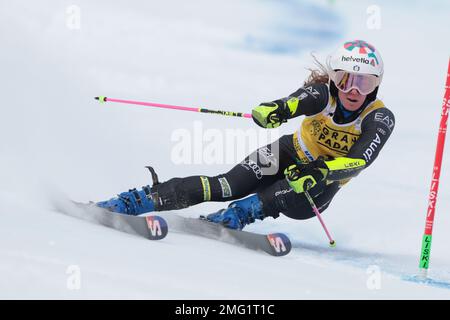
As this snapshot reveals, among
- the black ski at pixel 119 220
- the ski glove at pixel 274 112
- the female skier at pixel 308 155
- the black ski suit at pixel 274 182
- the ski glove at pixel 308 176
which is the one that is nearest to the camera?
the black ski at pixel 119 220

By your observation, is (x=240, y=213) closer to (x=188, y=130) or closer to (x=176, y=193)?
(x=176, y=193)

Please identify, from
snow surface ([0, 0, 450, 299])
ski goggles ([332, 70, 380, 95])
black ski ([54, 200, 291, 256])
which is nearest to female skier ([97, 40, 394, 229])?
ski goggles ([332, 70, 380, 95])

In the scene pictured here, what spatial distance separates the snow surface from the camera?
3447mm

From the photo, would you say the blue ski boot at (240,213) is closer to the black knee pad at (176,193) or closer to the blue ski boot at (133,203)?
the black knee pad at (176,193)

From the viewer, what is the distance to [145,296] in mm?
2965

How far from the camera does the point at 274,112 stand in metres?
4.86

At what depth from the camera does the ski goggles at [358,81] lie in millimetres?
4655

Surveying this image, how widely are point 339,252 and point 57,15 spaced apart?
33.9 ft

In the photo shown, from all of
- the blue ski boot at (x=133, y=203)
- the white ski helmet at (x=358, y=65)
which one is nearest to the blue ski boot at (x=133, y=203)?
the blue ski boot at (x=133, y=203)

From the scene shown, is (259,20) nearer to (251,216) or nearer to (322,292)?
(251,216)

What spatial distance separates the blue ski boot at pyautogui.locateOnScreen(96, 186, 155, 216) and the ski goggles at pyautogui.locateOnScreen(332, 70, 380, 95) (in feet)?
4.68

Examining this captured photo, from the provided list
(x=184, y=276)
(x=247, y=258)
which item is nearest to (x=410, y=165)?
(x=247, y=258)

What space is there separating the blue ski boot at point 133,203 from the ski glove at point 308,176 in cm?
96

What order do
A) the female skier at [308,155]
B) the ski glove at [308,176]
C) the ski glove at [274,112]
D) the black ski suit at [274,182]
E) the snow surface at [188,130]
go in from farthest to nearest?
the ski glove at [274,112] < the black ski suit at [274,182] < the female skier at [308,155] < the ski glove at [308,176] < the snow surface at [188,130]
